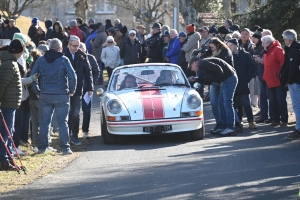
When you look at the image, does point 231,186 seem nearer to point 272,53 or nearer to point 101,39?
point 272,53

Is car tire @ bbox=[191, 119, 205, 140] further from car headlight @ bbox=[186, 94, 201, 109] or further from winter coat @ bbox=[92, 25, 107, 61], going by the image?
winter coat @ bbox=[92, 25, 107, 61]

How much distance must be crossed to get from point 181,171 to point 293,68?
14.4 feet

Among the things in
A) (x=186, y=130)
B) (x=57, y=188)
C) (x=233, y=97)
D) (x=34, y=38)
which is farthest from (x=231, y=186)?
(x=34, y=38)

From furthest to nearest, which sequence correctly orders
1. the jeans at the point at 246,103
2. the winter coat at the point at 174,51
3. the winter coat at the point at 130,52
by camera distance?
the winter coat at the point at 130,52 → the winter coat at the point at 174,51 → the jeans at the point at 246,103

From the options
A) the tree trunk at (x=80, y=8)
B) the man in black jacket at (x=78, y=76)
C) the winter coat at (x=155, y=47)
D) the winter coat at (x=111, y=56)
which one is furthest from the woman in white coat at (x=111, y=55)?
the tree trunk at (x=80, y=8)

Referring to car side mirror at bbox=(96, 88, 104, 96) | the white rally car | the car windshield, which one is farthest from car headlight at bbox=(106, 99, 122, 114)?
the car windshield

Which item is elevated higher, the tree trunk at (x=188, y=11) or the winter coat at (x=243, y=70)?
the tree trunk at (x=188, y=11)

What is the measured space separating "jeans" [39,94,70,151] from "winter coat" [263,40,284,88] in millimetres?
4902

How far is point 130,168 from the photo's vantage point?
37.4 feet

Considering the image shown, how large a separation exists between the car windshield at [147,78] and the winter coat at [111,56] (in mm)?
9203

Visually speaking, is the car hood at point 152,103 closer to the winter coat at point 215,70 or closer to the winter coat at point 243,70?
the winter coat at point 215,70

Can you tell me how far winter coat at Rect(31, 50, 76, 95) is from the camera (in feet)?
43.3

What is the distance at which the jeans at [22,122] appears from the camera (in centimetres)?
1360

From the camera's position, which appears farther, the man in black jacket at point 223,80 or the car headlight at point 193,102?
the man in black jacket at point 223,80
